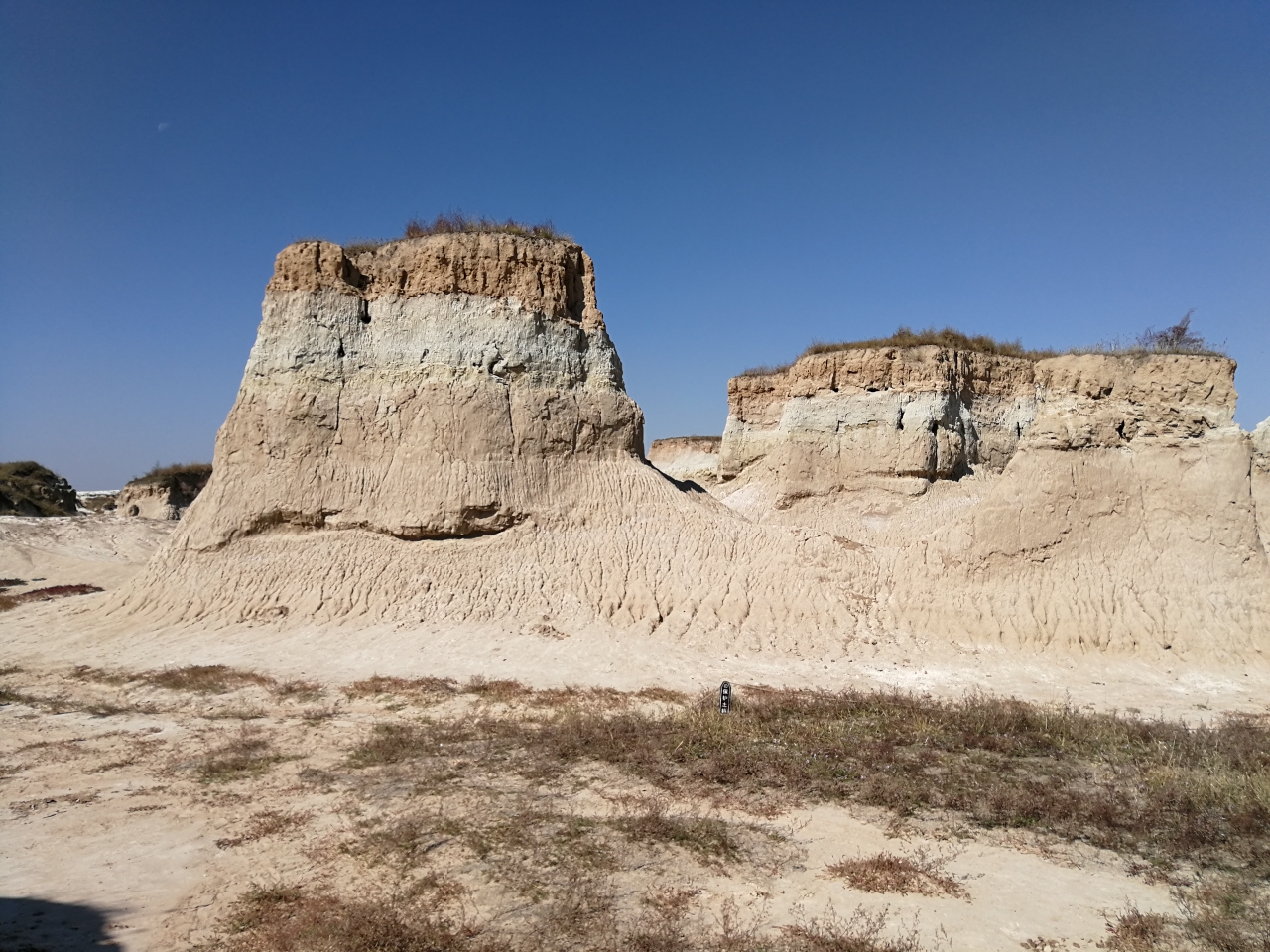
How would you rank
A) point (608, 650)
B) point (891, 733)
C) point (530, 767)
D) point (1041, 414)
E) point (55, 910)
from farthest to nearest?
1. point (1041, 414)
2. point (608, 650)
3. point (891, 733)
4. point (530, 767)
5. point (55, 910)

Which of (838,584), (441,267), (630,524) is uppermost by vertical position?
(441,267)

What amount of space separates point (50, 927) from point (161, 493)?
34096 millimetres

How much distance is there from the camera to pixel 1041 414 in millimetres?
14906

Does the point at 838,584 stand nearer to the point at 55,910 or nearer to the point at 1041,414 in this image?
the point at 1041,414

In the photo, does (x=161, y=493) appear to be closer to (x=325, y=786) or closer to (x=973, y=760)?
(x=325, y=786)

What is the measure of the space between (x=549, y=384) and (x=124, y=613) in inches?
370

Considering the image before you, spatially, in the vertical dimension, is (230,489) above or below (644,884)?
above

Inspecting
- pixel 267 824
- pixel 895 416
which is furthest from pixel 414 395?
pixel 895 416

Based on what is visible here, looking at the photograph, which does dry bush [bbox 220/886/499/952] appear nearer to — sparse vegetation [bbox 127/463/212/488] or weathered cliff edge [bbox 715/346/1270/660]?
weathered cliff edge [bbox 715/346/1270/660]

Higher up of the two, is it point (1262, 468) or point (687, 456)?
point (687, 456)

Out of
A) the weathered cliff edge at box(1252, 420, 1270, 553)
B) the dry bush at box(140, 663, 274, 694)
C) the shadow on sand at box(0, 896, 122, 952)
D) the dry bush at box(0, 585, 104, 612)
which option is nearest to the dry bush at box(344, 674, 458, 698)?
the dry bush at box(140, 663, 274, 694)

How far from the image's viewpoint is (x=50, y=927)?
177 inches

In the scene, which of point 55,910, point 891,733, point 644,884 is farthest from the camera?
point 891,733

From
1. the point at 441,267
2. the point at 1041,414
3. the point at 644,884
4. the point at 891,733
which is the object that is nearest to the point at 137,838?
the point at 644,884
